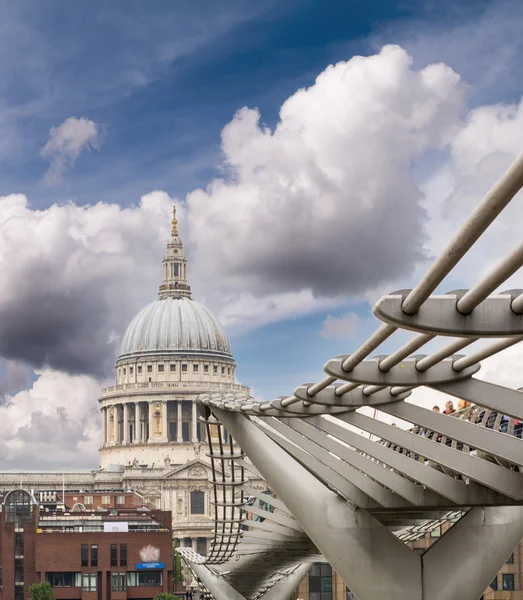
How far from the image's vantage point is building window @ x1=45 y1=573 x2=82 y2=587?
12088 centimetres

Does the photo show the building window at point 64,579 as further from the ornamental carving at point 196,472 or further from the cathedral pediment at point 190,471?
the ornamental carving at point 196,472

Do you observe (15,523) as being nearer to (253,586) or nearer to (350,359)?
(253,586)

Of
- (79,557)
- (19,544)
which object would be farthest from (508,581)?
(19,544)

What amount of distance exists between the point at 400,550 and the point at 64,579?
3863 inches

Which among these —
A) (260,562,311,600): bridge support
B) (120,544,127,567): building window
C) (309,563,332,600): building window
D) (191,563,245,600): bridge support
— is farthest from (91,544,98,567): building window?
(191,563,245,600): bridge support

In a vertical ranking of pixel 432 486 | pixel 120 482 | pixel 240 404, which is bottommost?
pixel 432 486

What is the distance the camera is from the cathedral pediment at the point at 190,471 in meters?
186

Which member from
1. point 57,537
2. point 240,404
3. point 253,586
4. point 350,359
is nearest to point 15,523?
point 57,537

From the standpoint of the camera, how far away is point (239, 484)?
46562 millimetres

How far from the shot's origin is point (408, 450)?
27.5m

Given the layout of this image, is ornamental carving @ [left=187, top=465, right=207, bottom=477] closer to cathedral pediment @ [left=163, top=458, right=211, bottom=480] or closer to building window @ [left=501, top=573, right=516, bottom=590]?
cathedral pediment @ [left=163, top=458, right=211, bottom=480]

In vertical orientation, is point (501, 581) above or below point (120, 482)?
below

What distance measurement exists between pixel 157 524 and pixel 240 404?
333 ft

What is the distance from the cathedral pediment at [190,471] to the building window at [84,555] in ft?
210
